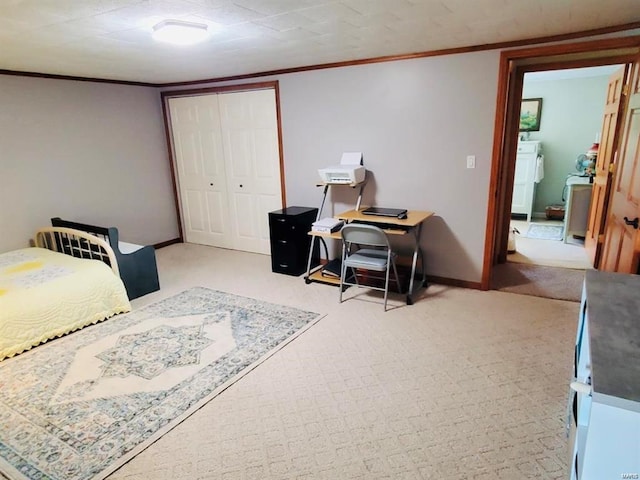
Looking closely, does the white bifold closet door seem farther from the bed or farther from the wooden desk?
the bed

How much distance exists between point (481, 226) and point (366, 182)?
120cm

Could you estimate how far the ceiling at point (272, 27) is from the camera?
205 cm

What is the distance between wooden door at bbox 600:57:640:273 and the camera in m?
2.40

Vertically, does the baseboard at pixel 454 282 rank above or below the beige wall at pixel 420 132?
below

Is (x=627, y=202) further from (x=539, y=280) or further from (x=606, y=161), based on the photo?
(x=606, y=161)

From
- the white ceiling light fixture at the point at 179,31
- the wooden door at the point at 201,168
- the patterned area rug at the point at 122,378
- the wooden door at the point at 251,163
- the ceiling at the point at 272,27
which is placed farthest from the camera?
the wooden door at the point at 201,168

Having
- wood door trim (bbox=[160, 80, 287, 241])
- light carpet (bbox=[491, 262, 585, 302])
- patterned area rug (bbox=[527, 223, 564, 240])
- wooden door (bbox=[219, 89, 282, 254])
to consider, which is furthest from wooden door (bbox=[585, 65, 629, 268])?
wooden door (bbox=[219, 89, 282, 254])

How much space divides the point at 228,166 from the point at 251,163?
40cm

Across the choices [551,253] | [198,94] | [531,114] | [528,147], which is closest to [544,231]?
[551,253]

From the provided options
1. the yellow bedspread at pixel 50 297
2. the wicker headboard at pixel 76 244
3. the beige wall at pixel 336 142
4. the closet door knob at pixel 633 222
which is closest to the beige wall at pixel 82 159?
the beige wall at pixel 336 142

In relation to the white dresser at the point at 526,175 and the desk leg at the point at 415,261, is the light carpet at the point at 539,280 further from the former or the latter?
the white dresser at the point at 526,175

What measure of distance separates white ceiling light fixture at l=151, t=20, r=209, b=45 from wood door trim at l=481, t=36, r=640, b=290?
7.81 feet

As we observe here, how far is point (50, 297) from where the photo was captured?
2.87m

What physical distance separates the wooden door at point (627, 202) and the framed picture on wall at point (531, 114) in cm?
336
